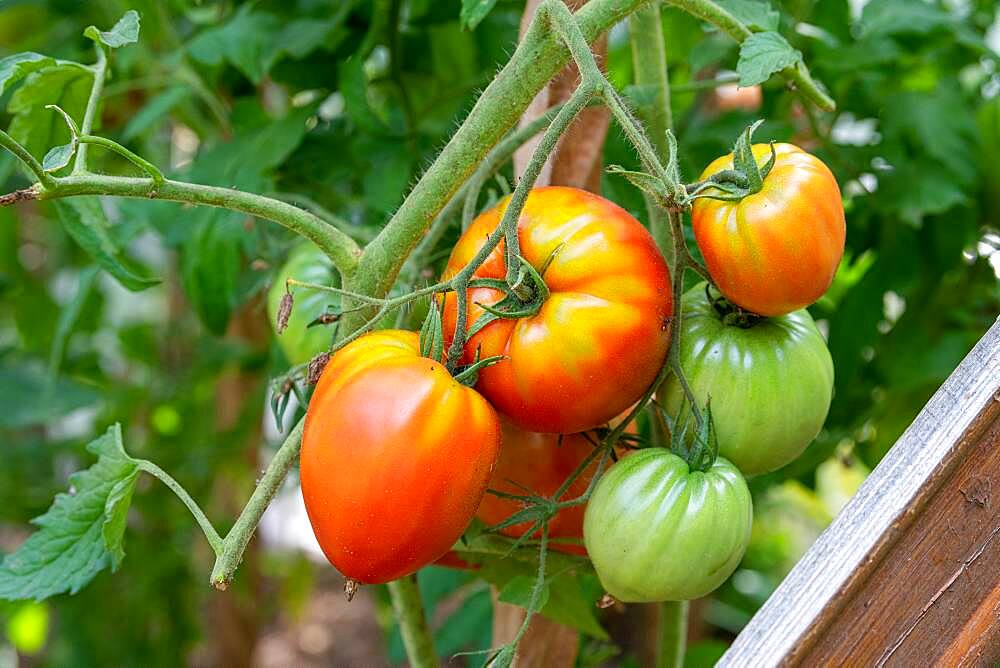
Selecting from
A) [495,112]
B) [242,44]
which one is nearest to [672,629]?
[495,112]

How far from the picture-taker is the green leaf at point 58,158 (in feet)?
1.52

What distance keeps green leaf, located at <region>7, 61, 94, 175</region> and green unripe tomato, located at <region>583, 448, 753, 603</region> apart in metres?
0.40

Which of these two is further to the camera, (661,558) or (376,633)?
(376,633)

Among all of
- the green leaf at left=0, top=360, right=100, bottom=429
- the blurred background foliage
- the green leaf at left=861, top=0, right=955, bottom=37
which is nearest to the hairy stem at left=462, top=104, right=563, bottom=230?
the blurred background foliage

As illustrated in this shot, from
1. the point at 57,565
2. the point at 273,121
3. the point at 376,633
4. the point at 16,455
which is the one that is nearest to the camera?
the point at 57,565

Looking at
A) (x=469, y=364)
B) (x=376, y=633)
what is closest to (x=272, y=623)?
(x=376, y=633)

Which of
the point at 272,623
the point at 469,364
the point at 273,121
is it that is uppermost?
the point at 469,364

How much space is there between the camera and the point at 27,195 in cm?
45

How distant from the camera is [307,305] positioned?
0.71m

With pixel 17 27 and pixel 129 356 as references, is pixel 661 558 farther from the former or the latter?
pixel 17 27

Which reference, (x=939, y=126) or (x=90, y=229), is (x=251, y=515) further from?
(x=939, y=126)

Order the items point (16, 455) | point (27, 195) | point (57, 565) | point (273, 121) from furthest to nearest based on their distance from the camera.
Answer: point (16, 455) → point (273, 121) → point (57, 565) → point (27, 195)

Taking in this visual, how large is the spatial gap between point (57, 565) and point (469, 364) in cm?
29

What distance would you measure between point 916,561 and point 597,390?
159 millimetres
